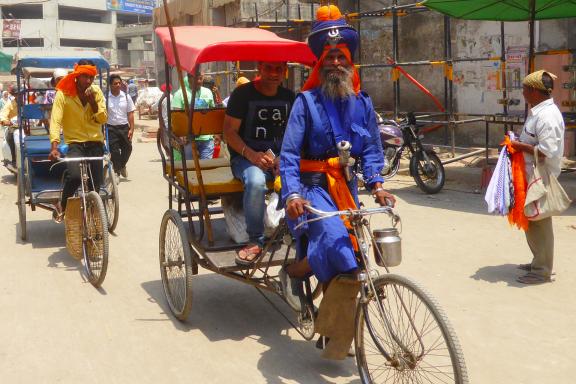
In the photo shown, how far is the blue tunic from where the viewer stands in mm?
3904

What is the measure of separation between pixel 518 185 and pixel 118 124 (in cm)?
735

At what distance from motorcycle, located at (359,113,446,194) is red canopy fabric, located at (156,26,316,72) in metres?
5.37

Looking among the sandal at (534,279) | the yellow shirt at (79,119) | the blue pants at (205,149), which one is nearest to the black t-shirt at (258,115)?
the sandal at (534,279)

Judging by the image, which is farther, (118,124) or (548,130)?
(118,124)

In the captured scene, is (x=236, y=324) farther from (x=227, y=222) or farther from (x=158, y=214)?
(x=158, y=214)

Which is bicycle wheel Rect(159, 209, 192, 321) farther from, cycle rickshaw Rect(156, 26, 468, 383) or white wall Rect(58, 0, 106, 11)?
white wall Rect(58, 0, 106, 11)

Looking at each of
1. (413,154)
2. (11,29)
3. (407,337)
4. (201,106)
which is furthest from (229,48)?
(11,29)

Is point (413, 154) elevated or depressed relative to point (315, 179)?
depressed

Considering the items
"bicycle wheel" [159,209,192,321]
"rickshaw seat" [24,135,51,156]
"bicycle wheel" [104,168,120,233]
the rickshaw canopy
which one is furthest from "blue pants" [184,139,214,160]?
"bicycle wheel" [159,209,192,321]

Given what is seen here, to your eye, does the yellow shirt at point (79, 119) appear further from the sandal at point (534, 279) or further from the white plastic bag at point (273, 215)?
the sandal at point (534, 279)

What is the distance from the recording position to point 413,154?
10883 millimetres

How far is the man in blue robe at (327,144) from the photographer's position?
3.93 m

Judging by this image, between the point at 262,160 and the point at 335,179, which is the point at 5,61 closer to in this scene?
the point at 262,160

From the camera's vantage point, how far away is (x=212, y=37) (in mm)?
5395
